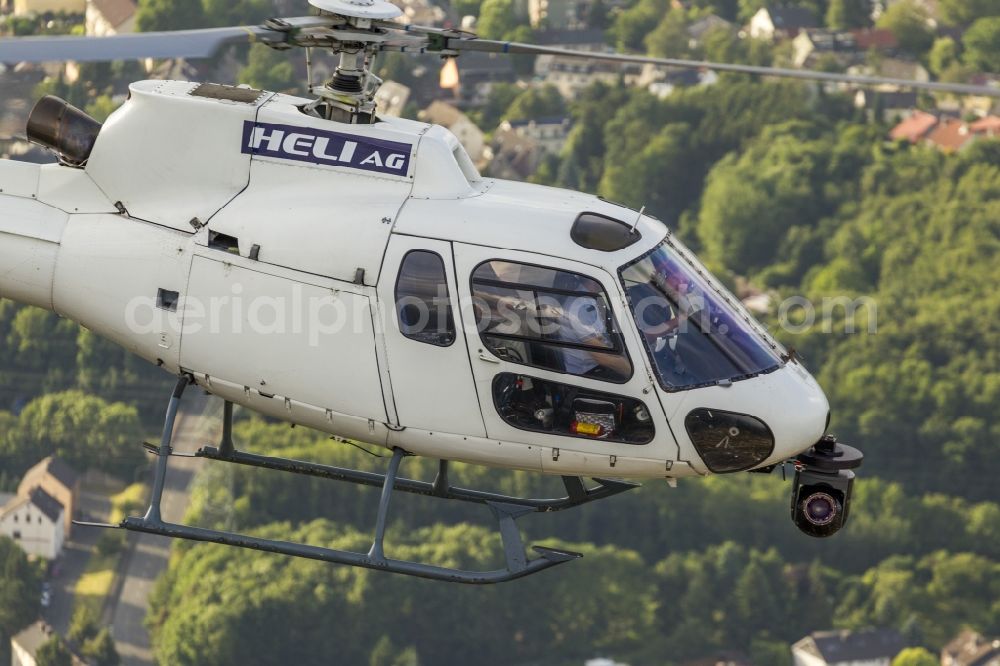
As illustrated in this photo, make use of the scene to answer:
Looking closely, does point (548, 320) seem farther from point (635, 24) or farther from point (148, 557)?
point (635, 24)

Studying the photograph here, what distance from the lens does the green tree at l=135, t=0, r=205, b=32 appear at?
85562mm

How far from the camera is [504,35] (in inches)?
4695

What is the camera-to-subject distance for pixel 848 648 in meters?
71.3

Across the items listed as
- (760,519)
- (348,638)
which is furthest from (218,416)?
(760,519)

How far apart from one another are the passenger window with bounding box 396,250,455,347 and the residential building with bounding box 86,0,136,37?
6821 cm

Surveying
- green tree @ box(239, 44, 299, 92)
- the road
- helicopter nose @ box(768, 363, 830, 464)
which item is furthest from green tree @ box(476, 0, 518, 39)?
helicopter nose @ box(768, 363, 830, 464)

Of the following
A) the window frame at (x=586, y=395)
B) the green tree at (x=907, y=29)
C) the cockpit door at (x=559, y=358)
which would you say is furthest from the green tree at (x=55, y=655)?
the green tree at (x=907, y=29)

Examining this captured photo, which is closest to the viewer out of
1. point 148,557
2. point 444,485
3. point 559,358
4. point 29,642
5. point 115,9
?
point 559,358

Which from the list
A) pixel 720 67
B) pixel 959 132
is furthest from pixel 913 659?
pixel 720 67

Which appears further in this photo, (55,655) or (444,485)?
(55,655)

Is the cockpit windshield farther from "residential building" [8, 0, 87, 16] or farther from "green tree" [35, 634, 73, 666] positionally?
"residential building" [8, 0, 87, 16]

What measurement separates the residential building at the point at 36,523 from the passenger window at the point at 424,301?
205 ft

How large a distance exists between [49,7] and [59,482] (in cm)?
2165

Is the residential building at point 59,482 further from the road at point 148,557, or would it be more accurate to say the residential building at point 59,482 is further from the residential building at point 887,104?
the residential building at point 887,104
